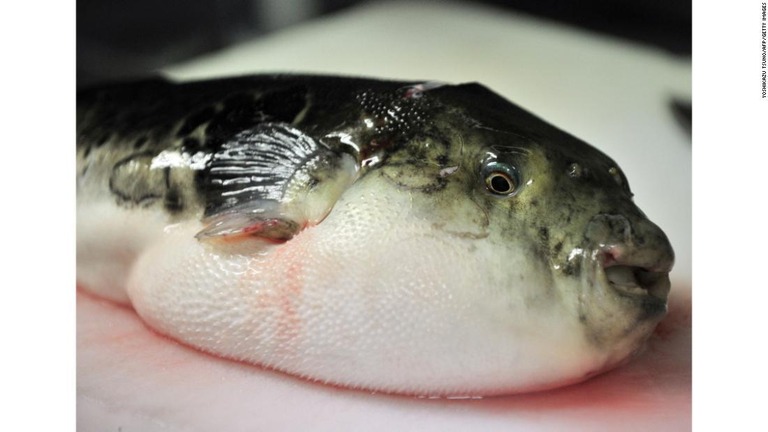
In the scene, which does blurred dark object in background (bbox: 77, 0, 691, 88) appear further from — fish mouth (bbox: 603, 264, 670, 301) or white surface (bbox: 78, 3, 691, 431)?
fish mouth (bbox: 603, 264, 670, 301)

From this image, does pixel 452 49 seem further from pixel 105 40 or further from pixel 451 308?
pixel 105 40

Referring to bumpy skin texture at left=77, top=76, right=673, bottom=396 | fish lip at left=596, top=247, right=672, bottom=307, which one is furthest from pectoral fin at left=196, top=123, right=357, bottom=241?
fish lip at left=596, top=247, right=672, bottom=307

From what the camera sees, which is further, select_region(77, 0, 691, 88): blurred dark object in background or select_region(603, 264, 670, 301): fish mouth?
select_region(77, 0, 691, 88): blurred dark object in background

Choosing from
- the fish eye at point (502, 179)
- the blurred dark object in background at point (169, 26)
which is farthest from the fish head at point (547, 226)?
the blurred dark object in background at point (169, 26)

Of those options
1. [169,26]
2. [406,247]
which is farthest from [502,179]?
[169,26]

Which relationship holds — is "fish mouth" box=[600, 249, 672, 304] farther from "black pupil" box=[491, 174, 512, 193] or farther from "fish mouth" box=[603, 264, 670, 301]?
"black pupil" box=[491, 174, 512, 193]

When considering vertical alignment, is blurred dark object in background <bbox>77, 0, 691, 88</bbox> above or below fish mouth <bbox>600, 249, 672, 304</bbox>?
above

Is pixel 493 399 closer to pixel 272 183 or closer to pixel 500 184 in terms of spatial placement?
pixel 500 184

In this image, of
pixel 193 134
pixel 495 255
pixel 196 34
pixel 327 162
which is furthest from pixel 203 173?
pixel 495 255

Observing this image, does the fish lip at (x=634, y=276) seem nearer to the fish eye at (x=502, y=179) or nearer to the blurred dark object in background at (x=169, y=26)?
the fish eye at (x=502, y=179)
